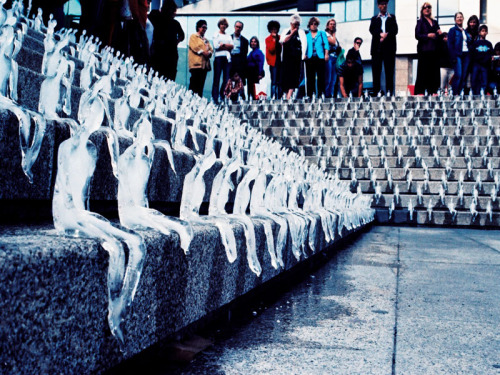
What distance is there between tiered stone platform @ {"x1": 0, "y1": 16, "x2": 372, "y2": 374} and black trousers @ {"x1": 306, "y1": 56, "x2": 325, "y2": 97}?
36.3 feet

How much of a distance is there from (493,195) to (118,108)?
802cm

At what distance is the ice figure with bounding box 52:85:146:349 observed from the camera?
1367 millimetres

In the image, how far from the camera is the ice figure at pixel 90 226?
1.37 meters

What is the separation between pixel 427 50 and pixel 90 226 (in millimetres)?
12783

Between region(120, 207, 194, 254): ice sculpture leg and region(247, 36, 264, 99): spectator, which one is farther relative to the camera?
region(247, 36, 264, 99): spectator

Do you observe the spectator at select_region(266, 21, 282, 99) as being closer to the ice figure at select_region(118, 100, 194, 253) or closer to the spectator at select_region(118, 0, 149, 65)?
the spectator at select_region(118, 0, 149, 65)

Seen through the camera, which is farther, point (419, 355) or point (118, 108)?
point (118, 108)

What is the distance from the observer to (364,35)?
30172 millimetres

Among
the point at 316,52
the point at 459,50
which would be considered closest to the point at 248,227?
the point at 316,52

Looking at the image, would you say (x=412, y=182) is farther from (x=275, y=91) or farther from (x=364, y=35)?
(x=364, y=35)

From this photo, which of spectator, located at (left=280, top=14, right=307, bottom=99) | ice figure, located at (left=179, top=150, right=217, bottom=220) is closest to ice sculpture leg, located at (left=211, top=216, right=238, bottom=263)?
ice figure, located at (left=179, top=150, right=217, bottom=220)

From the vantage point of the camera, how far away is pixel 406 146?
11.1m

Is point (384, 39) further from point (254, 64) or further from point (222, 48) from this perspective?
point (222, 48)

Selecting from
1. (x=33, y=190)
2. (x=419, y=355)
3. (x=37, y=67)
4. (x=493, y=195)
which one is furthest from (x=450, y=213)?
(x=33, y=190)
